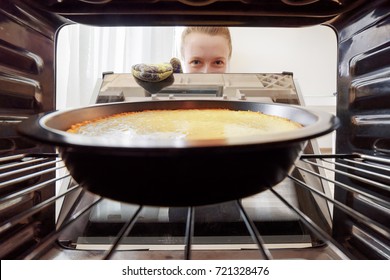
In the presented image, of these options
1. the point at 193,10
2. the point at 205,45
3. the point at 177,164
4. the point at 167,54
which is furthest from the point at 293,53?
the point at 177,164

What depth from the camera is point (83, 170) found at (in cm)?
25

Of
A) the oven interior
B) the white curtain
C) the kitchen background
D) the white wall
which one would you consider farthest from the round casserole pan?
the white wall

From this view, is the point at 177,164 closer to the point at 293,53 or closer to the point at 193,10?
the point at 193,10

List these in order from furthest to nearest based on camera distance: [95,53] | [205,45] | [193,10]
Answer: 1. [95,53]
2. [205,45]
3. [193,10]

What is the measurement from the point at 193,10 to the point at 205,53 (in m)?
0.82

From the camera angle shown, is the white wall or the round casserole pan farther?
the white wall

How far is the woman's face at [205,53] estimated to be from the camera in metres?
1.27

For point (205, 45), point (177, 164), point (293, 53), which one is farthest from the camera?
point (293, 53)

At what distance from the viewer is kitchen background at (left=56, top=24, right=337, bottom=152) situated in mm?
1267

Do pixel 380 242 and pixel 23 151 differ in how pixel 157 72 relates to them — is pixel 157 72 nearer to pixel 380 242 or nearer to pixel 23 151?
pixel 23 151

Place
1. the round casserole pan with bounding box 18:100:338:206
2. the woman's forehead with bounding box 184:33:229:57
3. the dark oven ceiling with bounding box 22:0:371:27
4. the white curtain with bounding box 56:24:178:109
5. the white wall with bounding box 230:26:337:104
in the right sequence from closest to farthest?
the round casserole pan with bounding box 18:100:338:206 → the dark oven ceiling with bounding box 22:0:371:27 → the white curtain with bounding box 56:24:178:109 → the woman's forehead with bounding box 184:33:229:57 → the white wall with bounding box 230:26:337:104

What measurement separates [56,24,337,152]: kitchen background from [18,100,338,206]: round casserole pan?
0.72 m

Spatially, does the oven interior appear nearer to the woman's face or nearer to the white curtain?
the white curtain

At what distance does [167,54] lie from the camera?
1.95m
